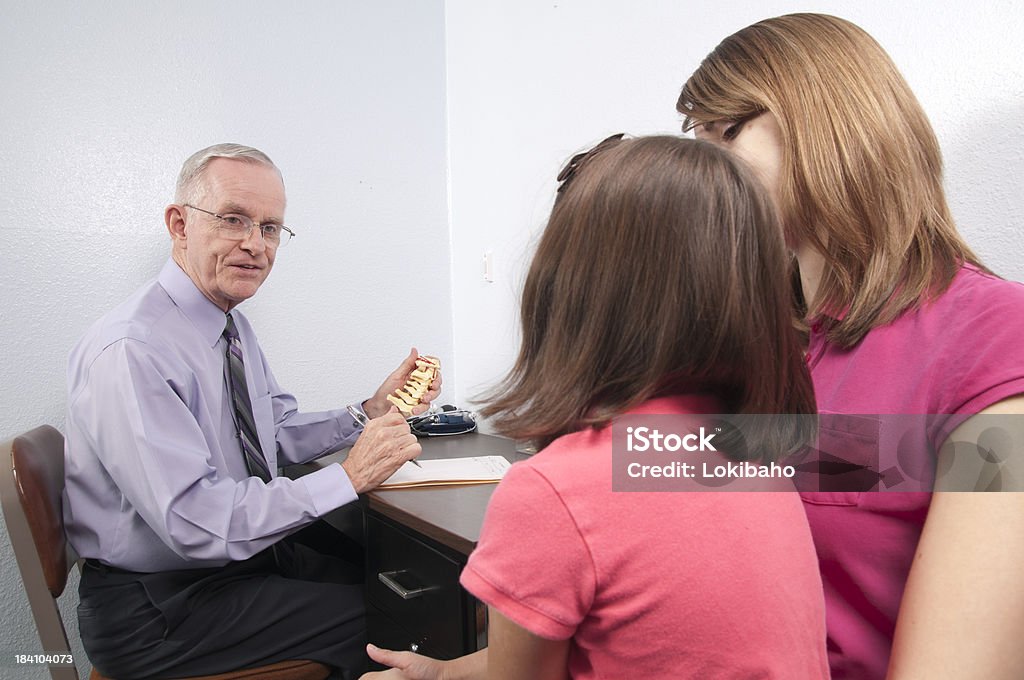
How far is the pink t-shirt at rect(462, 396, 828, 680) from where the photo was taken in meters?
0.55

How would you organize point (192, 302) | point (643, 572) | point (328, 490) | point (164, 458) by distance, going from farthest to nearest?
point (192, 302) → point (328, 490) → point (164, 458) → point (643, 572)

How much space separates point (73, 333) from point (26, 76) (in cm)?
66

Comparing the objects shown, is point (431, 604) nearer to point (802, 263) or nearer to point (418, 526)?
point (418, 526)

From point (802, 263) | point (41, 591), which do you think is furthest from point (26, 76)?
point (802, 263)

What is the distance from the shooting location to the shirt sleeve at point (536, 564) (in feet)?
1.79

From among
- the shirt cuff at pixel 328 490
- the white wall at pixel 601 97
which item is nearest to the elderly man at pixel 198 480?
the shirt cuff at pixel 328 490

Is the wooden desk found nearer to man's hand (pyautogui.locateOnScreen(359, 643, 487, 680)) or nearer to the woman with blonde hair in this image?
man's hand (pyautogui.locateOnScreen(359, 643, 487, 680))

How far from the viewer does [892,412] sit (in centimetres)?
76

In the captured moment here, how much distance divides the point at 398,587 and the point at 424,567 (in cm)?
8

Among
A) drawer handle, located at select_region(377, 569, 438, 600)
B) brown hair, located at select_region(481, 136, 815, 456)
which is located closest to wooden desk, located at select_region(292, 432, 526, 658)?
drawer handle, located at select_region(377, 569, 438, 600)

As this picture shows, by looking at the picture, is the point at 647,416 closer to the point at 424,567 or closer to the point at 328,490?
the point at 424,567

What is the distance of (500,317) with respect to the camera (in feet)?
7.16

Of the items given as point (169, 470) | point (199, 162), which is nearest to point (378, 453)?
point (169, 470)

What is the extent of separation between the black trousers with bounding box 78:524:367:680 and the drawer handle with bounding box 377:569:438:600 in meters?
0.16
